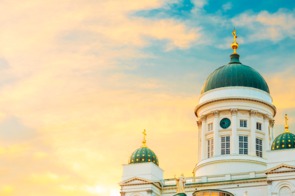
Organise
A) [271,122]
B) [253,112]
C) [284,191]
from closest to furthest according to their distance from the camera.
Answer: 1. [284,191]
2. [253,112]
3. [271,122]

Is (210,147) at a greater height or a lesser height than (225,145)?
greater

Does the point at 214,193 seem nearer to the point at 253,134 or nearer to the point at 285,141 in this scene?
the point at 285,141

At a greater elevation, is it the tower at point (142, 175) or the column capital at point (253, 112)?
the column capital at point (253, 112)

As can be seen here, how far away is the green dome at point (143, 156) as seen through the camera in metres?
80.2

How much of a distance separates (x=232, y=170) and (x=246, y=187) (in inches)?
210

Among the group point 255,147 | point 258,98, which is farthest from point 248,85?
point 255,147

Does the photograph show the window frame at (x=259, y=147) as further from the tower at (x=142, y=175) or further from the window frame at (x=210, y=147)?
the tower at (x=142, y=175)

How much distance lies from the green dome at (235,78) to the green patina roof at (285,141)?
12.1 metres

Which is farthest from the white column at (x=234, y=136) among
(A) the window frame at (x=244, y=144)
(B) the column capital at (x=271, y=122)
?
(B) the column capital at (x=271, y=122)

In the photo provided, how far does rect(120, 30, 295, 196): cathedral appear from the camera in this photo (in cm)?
7325

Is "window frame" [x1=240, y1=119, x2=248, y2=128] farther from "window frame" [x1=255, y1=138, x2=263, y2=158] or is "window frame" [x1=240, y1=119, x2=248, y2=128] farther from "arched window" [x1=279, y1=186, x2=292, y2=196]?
"arched window" [x1=279, y1=186, x2=292, y2=196]

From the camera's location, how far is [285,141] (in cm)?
7412

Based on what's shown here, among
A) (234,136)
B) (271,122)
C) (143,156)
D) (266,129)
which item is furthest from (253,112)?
(143,156)

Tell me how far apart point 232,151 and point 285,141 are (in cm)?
893
